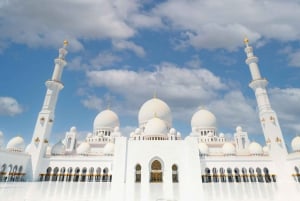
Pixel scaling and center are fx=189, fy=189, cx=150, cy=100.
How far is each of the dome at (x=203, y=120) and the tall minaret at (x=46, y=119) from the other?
20.9 metres

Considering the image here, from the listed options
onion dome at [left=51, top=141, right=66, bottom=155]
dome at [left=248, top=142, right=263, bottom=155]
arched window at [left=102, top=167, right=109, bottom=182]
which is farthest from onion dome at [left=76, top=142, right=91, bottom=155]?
dome at [left=248, top=142, right=263, bottom=155]

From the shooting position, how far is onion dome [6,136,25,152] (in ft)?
79.6

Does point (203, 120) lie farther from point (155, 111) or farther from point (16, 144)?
point (16, 144)

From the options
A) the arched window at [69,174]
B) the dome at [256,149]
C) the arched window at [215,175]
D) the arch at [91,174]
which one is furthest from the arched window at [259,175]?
the arched window at [69,174]

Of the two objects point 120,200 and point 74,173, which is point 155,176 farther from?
point 74,173

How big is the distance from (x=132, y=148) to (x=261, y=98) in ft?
59.2

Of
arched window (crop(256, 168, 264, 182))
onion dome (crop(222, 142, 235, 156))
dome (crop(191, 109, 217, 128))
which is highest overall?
dome (crop(191, 109, 217, 128))

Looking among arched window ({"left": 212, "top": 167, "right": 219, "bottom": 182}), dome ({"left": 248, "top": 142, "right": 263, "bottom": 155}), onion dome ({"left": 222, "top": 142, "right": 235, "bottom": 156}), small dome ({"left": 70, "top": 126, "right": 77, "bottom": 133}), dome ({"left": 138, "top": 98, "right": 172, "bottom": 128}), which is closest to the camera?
arched window ({"left": 212, "top": 167, "right": 219, "bottom": 182})

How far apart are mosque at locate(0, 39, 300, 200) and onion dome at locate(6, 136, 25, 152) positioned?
0.36 ft

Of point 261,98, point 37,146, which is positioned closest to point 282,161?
point 261,98

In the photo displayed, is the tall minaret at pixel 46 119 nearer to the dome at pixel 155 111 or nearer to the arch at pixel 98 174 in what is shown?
the arch at pixel 98 174

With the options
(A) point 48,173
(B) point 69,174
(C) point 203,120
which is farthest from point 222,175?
(A) point 48,173

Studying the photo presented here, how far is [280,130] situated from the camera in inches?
871

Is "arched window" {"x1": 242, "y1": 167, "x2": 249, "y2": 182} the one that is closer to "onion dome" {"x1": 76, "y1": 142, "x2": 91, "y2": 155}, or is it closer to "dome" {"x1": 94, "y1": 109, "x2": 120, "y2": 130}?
"onion dome" {"x1": 76, "y1": 142, "x2": 91, "y2": 155}
